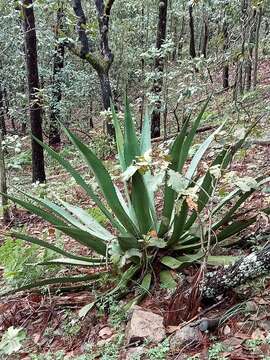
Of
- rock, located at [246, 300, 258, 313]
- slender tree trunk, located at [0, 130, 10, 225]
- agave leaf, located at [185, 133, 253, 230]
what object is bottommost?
slender tree trunk, located at [0, 130, 10, 225]

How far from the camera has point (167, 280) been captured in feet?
9.73

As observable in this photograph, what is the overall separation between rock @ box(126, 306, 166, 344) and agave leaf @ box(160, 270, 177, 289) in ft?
1.09

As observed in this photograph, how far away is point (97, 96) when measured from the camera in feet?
54.6

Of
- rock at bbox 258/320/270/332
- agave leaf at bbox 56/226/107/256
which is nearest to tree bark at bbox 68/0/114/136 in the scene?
agave leaf at bbox 56/226/107/256

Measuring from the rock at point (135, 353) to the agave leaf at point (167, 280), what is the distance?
0.56 metres

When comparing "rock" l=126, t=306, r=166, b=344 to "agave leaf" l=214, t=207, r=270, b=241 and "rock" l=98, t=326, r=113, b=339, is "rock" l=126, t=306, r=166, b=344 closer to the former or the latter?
"rock" l=98, t=326, r=113, b=339

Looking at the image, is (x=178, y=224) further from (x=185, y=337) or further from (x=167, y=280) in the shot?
(x=185, y=337)

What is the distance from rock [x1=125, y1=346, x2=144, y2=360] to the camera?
2.32 m

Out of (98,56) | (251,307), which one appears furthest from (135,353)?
(98,56)

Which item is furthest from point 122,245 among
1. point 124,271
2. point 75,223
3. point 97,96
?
point 97,96

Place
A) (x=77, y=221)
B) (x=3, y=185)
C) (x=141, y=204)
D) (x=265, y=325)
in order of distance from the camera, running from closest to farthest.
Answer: (x=265, y=325) < (x=141, y=204) < (x=77, y=221) < (x=3, y=185)

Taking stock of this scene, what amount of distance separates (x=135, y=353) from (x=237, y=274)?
0.65 metres

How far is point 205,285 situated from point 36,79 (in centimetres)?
A: 549

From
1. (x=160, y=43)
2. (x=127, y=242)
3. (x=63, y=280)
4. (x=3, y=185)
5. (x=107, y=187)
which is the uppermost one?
(x=160, y=43)
